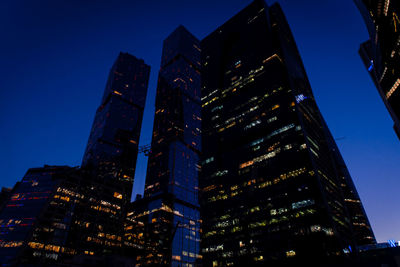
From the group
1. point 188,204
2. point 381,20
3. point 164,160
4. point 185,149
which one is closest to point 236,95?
point 185,149

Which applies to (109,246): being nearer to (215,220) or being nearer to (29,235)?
(29,235)

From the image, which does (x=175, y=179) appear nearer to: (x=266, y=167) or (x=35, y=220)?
(x=266, y=167)

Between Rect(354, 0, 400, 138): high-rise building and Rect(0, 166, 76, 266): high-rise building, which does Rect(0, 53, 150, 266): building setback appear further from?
Rect(354, 0, 400, 138): high-rise building

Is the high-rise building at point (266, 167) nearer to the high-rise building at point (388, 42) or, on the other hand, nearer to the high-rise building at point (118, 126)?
the high-rise building at point (388, 42)

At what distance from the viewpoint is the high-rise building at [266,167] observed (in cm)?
9225

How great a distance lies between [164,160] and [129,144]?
3552 centimetres

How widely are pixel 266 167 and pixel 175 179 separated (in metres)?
62.8

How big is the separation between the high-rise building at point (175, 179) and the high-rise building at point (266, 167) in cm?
1678

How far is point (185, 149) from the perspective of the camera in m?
173

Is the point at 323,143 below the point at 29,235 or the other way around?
the other way around

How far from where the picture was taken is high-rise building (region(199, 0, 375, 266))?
92.2 metres

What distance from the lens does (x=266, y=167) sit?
115 m

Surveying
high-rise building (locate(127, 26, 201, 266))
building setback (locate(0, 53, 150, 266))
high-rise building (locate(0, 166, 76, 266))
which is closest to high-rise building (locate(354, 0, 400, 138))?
building setback (locate(0, 53, 150, 266))

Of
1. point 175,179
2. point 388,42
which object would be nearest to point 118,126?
point 175,179
